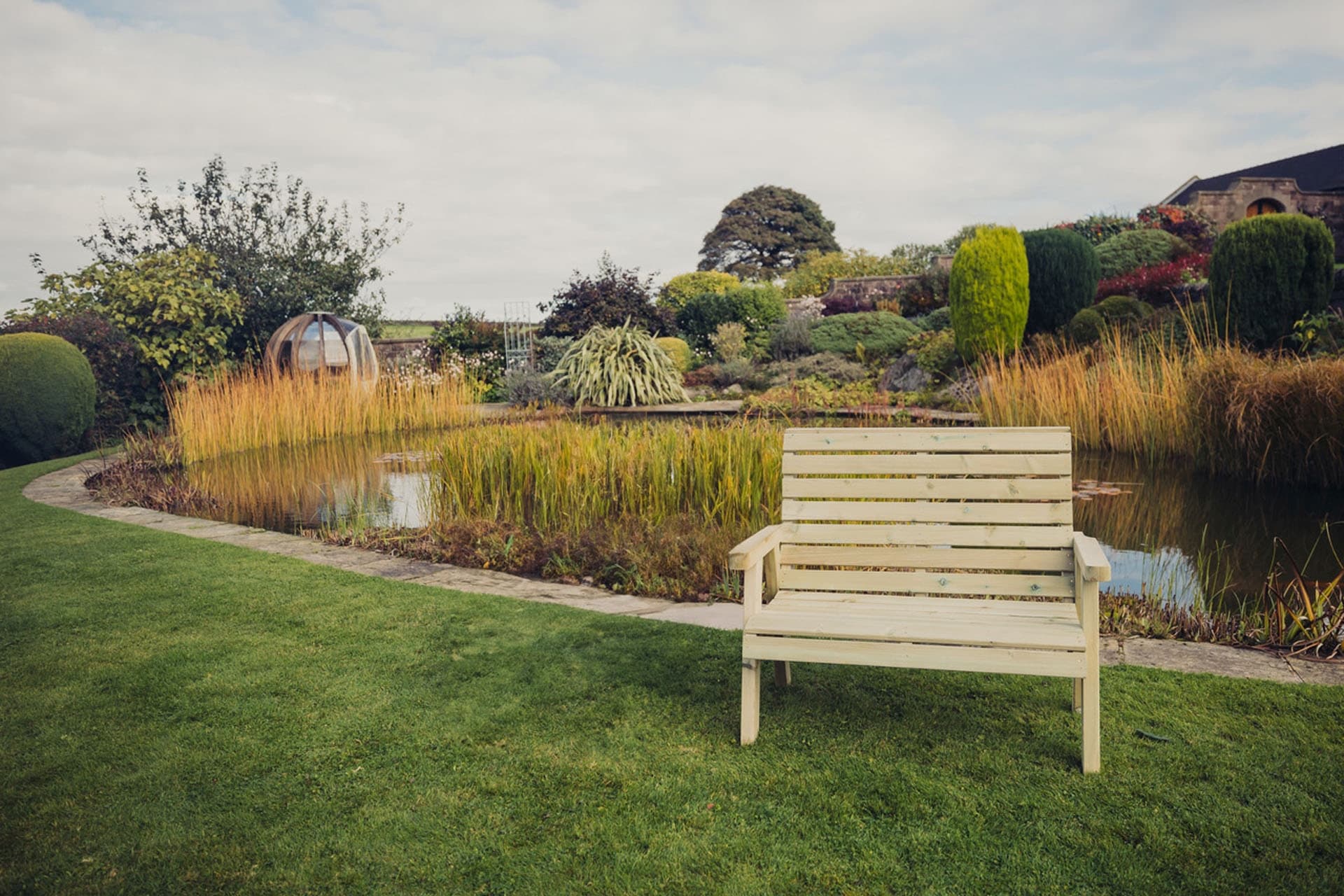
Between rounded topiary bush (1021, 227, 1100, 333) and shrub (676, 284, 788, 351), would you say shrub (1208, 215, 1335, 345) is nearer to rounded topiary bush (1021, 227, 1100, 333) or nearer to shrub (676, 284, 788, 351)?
rounded topiary bush (1021, 227, 1100, 333)

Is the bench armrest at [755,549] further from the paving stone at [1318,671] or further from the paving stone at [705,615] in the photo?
the paving stone at [1318,671]

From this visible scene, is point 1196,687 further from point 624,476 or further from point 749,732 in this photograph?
point 624,476

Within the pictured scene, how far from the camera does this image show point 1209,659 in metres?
3.37

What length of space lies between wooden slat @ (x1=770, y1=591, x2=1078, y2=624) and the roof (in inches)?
1295

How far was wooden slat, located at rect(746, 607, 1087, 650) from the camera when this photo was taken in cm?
252

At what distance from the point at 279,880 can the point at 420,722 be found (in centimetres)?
84

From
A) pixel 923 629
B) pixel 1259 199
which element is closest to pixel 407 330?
pixel 923 629

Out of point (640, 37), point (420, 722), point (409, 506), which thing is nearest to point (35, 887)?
point (420, 722)

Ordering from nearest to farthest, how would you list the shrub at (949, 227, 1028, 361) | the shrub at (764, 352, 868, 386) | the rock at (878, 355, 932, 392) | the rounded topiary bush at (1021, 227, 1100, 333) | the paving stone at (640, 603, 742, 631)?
1. the paving stone at (640, 603, 742, 631)
2. the shrub at (949, 227, 1028, 361)
3. the rock at (878, 355, 932, 392)
4. the rounded topiary bush at (1021, 227, 1100, 333)
5. the shrub at (764, 352, 868, 386)

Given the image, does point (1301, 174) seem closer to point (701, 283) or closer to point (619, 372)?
point (701, 283)

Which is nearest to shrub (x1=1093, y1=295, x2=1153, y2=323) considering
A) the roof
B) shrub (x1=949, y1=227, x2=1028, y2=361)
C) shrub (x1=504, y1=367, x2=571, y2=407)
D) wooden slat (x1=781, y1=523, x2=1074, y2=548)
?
shrub (x1=949, y1=227, x2=1028, y2=361)

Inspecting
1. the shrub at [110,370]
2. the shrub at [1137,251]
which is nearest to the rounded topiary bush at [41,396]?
the shrub at [110,370]

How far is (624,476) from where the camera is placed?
5.82 m

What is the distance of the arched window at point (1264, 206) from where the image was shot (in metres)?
28.4
